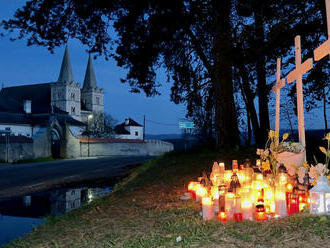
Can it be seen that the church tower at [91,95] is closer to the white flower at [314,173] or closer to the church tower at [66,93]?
the church tower at [66,93]

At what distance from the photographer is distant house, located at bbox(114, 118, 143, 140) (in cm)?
7682

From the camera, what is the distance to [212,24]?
1174 centimetres

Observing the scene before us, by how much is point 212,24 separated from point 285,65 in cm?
272

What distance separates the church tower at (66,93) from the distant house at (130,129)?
10140 millimetres

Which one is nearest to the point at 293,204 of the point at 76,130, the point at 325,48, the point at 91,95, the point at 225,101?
the point at 325,48

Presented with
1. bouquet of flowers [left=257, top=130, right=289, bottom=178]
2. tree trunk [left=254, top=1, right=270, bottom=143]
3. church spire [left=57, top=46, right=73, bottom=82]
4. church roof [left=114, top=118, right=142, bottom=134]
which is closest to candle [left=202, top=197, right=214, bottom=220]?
bouquet of flowers [left=257, top=130, right=289, bottom=178]

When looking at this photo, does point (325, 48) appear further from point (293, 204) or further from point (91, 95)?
point (91, 95)

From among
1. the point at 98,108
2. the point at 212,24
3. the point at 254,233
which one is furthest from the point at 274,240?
the point at 98,108

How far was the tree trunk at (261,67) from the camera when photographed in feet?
32.2

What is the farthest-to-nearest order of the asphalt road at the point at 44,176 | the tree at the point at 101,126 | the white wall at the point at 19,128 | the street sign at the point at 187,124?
the tree at the point at 101,126 → the white wall at the point at 19,128 → the street sign at the point at 187,124 → the asphalt road at the point at 44,176

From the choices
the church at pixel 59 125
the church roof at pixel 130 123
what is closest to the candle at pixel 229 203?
the church at pixel 59 125

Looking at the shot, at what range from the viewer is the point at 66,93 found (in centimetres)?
7644

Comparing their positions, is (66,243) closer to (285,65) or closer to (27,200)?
(27,200)

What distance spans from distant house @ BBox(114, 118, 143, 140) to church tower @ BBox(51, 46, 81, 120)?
1014 cm
